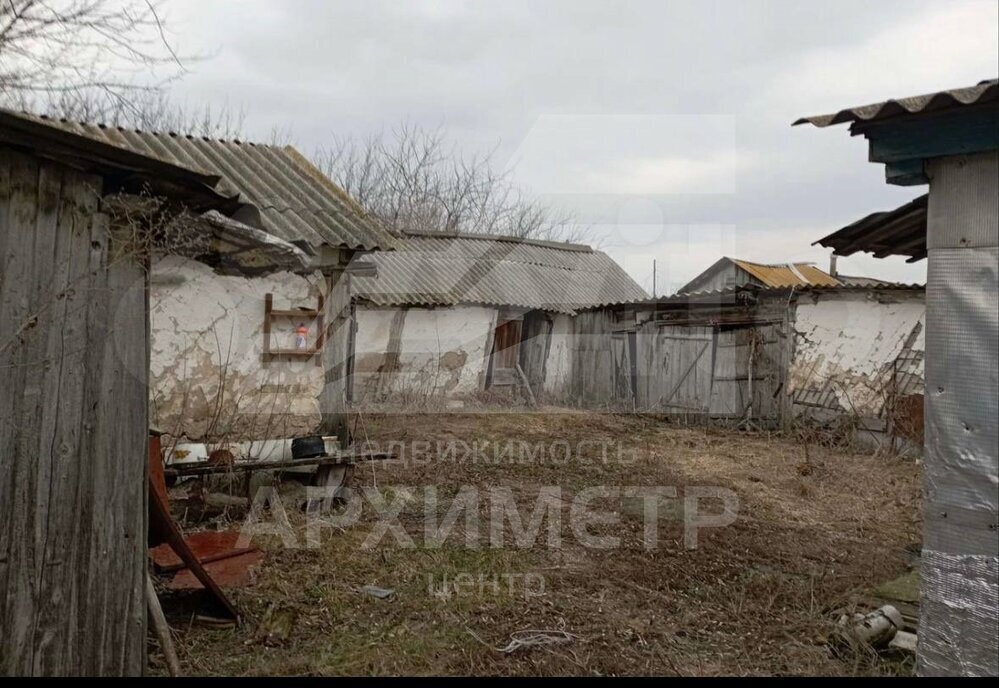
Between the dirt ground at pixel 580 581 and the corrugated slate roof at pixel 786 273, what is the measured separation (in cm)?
1275

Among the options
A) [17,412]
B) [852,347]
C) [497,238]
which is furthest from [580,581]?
[497,238]

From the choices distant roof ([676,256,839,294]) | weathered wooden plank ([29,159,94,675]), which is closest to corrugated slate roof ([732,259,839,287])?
distant roof ([676,256,839,294])

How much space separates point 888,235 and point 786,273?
19845 millimetres

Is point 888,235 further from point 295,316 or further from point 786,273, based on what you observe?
point 786,273

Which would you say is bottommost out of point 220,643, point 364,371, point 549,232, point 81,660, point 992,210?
point 220,643

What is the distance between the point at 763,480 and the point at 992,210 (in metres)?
6.44

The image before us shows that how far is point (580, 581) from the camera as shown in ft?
17.3

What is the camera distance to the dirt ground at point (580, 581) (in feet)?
13.1

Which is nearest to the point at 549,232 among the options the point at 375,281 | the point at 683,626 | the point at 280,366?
the point at 375,281

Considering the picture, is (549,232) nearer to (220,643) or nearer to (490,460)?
(490,460)

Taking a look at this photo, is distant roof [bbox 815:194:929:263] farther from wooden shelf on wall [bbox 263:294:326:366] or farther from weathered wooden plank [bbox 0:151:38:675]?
wooden shelf on wall [bbox 263:294:326:366]

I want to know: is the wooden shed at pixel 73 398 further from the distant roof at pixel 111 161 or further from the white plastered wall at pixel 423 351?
the white plastered wall at pixel 423 351

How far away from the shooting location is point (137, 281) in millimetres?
3361

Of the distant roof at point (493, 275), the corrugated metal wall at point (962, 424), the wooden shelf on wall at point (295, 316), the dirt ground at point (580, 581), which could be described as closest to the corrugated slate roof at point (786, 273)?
the distant roof at point (493, 275)
